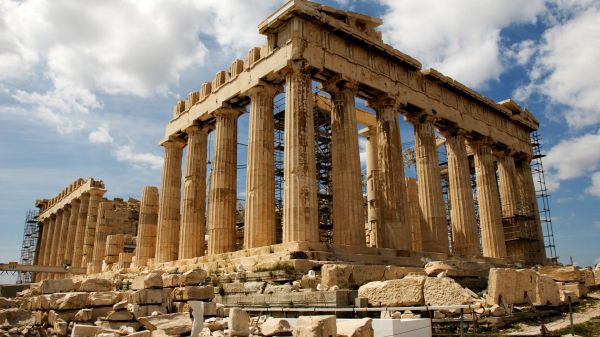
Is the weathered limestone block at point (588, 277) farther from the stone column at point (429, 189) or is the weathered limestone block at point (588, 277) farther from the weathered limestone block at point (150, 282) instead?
the weathered limestone block at point (150, 282)

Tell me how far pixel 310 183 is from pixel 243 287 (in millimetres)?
4993

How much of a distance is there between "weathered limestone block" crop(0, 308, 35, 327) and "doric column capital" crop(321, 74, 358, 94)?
44.9ft

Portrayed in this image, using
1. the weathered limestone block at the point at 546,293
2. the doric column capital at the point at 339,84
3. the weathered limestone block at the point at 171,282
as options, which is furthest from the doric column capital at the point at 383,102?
the weathered limestone block at the point at 171,282

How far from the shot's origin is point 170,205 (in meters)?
27.0

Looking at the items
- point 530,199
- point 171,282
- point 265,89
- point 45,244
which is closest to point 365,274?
point 171,282

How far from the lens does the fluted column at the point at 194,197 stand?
24203 mm

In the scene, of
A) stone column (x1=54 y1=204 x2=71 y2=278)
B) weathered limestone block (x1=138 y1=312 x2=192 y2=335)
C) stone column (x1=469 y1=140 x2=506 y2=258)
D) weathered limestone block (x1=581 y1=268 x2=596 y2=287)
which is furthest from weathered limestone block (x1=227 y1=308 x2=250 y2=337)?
stone column (x1=54 y1=204 x2=71 y2=278)

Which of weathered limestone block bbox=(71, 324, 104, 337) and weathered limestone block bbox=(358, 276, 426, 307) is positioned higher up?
weathered limestone block bbox=(358, 276, 426, 307)

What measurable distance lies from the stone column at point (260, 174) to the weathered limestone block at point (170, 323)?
29.6 ft

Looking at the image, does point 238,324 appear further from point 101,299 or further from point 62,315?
point 62,315

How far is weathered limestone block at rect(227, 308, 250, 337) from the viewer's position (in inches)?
335

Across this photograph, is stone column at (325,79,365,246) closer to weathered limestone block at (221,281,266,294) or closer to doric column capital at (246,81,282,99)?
doric column capital at (246,81,282,99)

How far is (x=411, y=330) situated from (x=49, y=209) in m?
50.0

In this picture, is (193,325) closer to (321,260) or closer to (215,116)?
(321,260)
